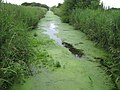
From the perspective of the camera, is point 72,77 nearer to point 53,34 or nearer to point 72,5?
point 53,34

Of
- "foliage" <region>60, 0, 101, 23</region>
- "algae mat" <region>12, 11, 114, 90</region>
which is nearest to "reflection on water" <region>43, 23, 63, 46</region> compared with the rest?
"algae mat" <region>12, 11, 114, 90</region>

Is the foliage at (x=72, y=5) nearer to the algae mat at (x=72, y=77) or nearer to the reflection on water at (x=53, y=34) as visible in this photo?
the reflection on water at (x=53, y=34)

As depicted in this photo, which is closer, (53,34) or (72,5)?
(53,34)

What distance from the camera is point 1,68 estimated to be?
2.70 metres

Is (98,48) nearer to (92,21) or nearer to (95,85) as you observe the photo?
(92,21)

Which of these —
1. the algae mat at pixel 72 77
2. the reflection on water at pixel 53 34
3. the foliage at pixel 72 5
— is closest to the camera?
the algae mat at pixel 72 77

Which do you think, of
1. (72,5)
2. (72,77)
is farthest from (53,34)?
(72,5)

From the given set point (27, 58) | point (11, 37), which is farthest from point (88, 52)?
point (11, 37)

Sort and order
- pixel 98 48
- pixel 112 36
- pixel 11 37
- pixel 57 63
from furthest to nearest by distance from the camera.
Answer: pixel 98 48 → pixel 112 36 → pixel 57 63 → pixel 11 37

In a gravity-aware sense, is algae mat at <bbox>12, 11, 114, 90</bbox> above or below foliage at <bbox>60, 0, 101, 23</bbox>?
below

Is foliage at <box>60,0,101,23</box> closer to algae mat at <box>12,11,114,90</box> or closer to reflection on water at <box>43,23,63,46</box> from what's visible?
reflection on water at <box>43,23,63,46</box>

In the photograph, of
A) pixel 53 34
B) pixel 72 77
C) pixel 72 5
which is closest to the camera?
pixel 72 77

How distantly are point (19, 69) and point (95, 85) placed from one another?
1.15 metres

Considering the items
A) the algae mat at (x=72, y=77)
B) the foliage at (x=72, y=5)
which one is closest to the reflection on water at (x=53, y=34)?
the algae mat at (x=72, y=77)
